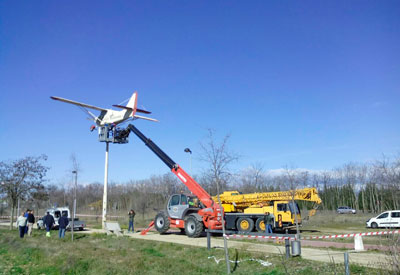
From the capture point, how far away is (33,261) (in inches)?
513

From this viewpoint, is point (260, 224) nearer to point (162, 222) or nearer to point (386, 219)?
point (162, 222)

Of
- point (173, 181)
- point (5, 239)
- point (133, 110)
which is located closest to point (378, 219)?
point (133, 110)

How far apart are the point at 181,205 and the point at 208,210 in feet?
6.84

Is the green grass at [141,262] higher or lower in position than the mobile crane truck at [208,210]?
lower

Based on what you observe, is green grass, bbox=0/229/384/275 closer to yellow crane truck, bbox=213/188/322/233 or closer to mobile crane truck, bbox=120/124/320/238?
mobile crane truck, bbox=120/124/320/238

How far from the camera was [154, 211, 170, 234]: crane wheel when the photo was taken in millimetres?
20969

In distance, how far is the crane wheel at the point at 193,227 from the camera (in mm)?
18672

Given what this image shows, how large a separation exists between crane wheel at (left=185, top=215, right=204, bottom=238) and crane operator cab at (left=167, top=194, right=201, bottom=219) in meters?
0.63

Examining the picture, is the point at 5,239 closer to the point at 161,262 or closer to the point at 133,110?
the point at 133,110

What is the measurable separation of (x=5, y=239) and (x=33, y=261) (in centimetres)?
862

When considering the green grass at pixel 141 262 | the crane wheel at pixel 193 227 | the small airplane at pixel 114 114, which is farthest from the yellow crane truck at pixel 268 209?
the small airplane at pixel 114 114

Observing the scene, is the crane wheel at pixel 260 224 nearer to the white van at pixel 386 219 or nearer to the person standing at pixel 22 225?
the white van at pixel 386 219

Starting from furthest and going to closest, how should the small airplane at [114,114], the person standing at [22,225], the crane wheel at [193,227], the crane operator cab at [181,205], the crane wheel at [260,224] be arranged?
the small airplane at [114,114] → the crane operator cab at [181,205] → the person standing at [22,225] → the crane wheel at [260,224] → the crane wheel at [193,227]

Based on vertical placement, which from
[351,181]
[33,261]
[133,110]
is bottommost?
[33,261]
